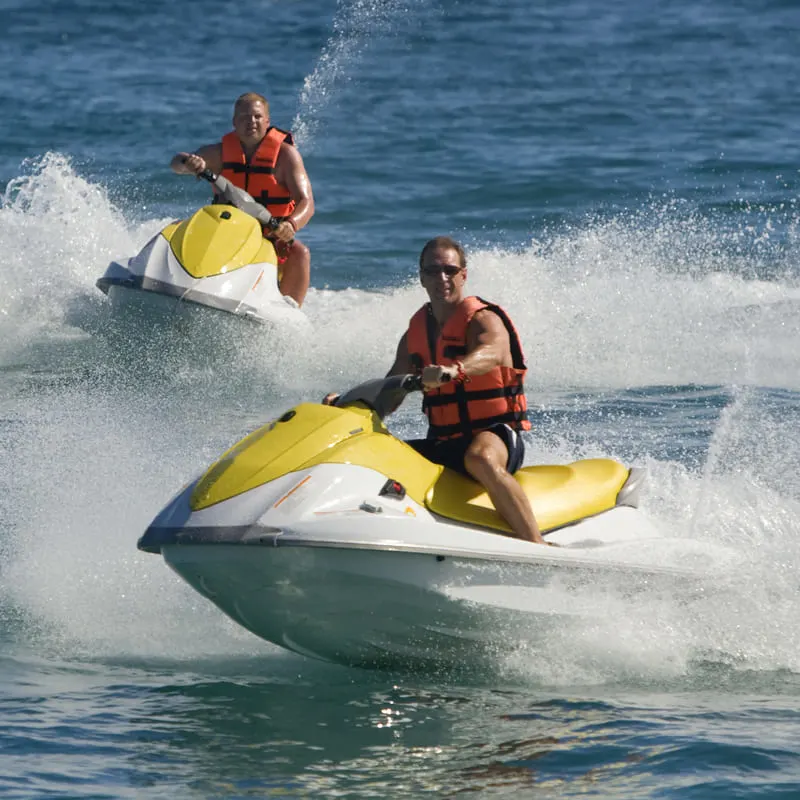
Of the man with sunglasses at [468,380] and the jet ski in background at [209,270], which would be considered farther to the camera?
the jet ski in background at [209,270]

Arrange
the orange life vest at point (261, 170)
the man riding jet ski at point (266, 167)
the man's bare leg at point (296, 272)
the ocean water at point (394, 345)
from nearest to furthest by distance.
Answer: the ocean water at point (394, 345)
the man riding jet ski at point (266, 167)
the orange life vest at point (261, 170)
the man's bare leg at point (296, 272)

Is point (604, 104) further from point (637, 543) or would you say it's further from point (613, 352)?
point (637, 543)

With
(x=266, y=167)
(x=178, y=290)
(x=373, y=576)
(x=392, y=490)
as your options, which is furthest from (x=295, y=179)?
(x=373, y=576)

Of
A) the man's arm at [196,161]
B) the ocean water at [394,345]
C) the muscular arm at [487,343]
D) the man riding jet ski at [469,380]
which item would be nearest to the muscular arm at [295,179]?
the man's arm at [196,161]

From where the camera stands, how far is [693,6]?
26.7m

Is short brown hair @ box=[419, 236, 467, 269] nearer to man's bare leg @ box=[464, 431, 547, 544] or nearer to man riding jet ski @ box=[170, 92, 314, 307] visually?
man's bare leg @ box=[464, 431, 547, 544]

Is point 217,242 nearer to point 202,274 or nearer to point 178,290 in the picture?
point 202,274

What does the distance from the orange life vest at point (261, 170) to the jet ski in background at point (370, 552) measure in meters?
5.08

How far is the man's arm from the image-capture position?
948cm

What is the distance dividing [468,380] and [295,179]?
5.12 meters

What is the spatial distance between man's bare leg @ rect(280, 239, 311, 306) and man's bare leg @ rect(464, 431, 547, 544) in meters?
5.38

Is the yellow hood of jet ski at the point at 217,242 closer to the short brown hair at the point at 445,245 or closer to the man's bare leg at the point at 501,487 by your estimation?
the short brown hair at the point at 445,245

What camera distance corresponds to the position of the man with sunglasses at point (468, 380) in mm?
5297

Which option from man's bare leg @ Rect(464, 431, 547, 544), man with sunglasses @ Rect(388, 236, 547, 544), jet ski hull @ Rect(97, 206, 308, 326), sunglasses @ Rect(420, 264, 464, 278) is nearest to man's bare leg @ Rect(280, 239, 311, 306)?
jet ski hull @ Rect(97, 206, 308, 326)
